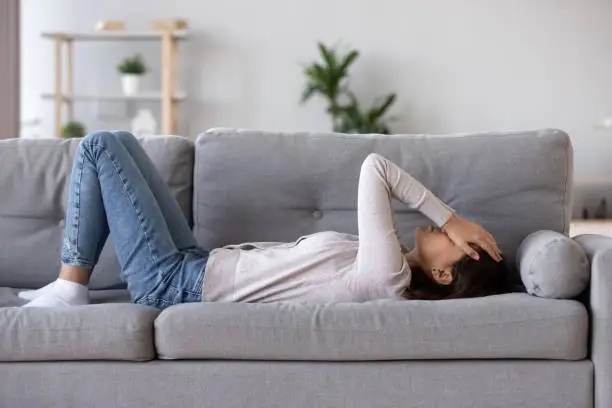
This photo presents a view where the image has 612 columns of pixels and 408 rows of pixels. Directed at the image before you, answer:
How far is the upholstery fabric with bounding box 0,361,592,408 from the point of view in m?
1.97

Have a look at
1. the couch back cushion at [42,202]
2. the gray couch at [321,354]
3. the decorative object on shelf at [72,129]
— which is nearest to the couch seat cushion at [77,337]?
the gray couch at [321,354]

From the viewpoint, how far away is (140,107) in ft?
19.9

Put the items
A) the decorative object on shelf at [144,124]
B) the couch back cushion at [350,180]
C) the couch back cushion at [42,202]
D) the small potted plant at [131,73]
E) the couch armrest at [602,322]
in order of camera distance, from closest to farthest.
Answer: the couch armrest at [602,322] < the couch back cushion at [350,180] < the couch back cushion at [42,202] < the small potted plant at [131,73] < the decorative object on shelf at [144,124]

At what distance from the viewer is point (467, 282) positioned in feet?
7.14

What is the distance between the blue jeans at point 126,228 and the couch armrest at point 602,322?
942 mm

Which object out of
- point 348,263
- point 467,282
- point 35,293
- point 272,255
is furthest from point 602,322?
point 35,293

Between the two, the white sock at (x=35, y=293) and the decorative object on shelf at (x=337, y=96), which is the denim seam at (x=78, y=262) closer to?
the white sock at (x=35, y=293)

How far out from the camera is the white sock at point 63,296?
7.27ft

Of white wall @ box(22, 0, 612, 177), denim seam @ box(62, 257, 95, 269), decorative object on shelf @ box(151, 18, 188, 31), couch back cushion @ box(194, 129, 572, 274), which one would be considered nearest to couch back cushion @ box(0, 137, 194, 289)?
couch back cushion @ box(194, 129, 572, 274)

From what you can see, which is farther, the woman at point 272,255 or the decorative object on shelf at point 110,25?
the decorative object on shelf at point 110,25

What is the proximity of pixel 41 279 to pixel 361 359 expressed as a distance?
110 cm

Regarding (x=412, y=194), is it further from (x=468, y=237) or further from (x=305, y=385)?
(x=305, y=385)

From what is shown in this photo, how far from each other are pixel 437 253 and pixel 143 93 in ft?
12.8

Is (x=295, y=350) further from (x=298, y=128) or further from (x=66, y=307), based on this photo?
(x=298, y=128)
